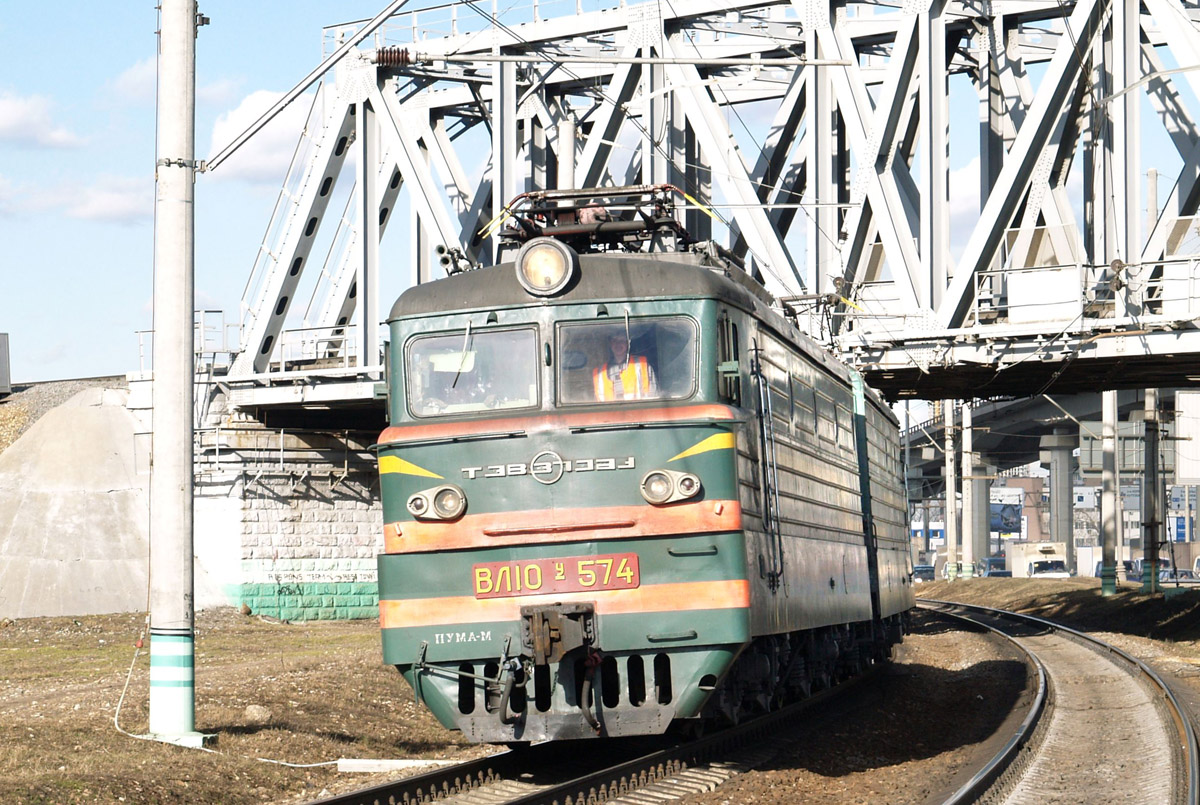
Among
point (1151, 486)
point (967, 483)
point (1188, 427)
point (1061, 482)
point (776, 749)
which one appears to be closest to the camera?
point (776, 749)

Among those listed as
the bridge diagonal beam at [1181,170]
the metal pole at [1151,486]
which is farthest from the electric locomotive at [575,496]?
the metal pole at [1151,486]

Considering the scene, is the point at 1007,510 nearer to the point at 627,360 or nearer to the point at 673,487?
the point at 627,360

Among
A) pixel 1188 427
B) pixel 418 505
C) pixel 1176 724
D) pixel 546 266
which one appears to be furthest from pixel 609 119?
pixel 1188 427

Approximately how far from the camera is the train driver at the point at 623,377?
11805 millimetres

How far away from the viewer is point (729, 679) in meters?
12.9

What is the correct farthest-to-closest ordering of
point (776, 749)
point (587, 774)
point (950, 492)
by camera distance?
point (950, 492) < point (776, 749) < point (587, 774)

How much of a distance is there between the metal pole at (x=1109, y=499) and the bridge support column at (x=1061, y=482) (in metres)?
26.7

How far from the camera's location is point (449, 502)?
38.6ft

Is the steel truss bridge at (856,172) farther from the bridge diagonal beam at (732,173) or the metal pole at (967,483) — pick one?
the metal pole at (967,483)

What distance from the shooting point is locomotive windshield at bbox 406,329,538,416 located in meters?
12.0

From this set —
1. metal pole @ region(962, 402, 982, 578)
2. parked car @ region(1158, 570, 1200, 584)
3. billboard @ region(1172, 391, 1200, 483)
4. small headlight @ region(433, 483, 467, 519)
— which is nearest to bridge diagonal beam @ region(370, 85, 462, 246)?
small headlight @ region(433, 483, 467, 519)

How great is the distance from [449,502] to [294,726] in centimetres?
455

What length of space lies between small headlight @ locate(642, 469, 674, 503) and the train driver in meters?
0.69

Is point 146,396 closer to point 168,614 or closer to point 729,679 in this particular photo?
point 168,614
